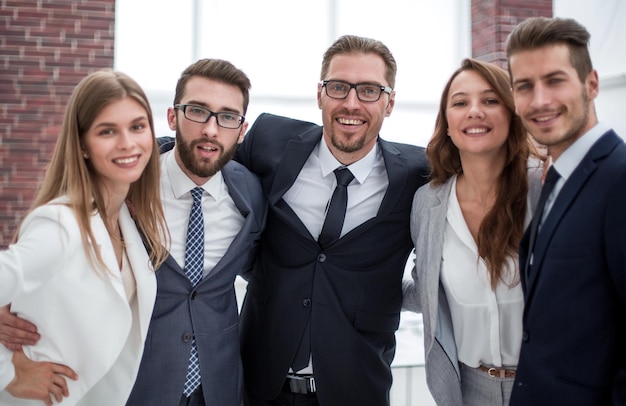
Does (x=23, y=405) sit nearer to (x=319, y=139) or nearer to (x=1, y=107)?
(x=319, y=139)

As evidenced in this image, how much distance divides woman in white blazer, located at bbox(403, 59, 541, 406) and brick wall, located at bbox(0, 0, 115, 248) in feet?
11.3

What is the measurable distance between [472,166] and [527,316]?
0.67 meters

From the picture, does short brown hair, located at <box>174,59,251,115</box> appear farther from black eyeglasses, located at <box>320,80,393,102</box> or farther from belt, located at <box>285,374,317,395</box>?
belt, located at <box>285,374,317,395</box>

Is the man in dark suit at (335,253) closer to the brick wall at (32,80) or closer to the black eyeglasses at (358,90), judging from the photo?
the black eyeglasses at (358,90)

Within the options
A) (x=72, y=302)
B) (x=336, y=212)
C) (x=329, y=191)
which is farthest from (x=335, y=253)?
(x=72, y=302)

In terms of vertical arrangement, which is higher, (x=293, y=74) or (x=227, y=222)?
(x=293, y=74)

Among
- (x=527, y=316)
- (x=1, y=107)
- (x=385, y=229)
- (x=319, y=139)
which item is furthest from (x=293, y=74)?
(x=527, y=316)

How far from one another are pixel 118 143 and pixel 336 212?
879 millimetres

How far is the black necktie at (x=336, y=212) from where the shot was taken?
210cm

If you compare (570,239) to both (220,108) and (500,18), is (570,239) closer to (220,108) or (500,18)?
(220,108)

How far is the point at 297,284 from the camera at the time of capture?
2.11m

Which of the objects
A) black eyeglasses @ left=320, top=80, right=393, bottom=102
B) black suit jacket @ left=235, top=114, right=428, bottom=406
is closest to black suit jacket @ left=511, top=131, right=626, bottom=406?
black suit jacket @ left=235, top=114, right=428, bottom=406

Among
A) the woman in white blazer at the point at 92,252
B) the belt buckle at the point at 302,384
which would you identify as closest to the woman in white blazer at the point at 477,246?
the belt buckle at the point at 302,384

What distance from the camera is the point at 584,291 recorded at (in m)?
1.37
